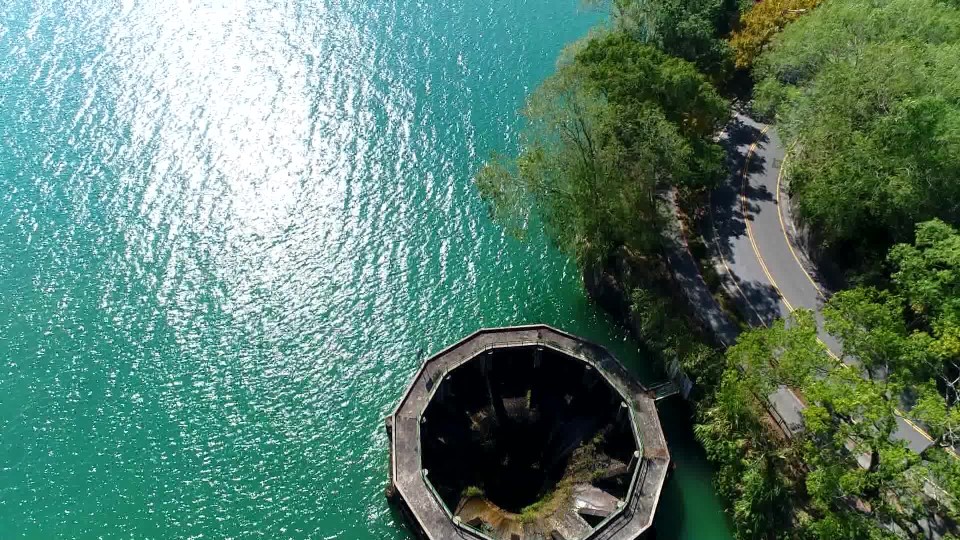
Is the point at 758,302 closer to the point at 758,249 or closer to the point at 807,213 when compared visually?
the point at 758,249

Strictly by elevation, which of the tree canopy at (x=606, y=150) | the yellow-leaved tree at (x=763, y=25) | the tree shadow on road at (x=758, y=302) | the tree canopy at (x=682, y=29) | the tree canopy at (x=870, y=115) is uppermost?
the tree canopy at (x=682, y=29)

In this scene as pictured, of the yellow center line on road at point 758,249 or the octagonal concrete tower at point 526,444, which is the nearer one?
the octagonal concrete tower at point 526,444

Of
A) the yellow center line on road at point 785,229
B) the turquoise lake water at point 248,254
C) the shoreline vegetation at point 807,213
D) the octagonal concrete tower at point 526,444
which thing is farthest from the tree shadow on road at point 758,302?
the octagonal concrete tower at point 526,444

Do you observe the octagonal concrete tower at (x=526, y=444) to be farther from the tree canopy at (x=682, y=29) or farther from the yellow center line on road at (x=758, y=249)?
the tree canopy at (x=682, y=29)

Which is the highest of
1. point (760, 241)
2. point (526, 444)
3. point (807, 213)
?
point (760, 241)

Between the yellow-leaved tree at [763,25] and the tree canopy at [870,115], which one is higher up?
the yellow-leaved tree at [763,25]

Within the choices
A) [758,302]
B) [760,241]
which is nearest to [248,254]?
[758,302]
